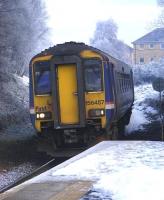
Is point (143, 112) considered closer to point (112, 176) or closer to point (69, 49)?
point (69, 49)

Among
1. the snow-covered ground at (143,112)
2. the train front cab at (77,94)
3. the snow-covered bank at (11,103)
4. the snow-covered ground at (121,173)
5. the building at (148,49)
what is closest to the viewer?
the snow-covered ground at (121,173)

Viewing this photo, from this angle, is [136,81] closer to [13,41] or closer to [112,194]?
[13,41]

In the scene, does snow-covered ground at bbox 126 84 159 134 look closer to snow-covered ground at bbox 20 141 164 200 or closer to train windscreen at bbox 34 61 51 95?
train windscreen at bbox 34 61 51 95

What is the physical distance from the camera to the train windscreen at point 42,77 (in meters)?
16.1

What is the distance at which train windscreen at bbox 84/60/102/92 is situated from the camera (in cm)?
1580

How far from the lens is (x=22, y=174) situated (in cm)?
1456

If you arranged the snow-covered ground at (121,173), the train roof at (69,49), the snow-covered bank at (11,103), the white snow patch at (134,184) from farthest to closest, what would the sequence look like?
the snow-covered bank at (11,103), the train roof at (69,49), the snow-covered ground at (121,173), the white snow patch at (134,184)

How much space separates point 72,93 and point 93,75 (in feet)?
2.67

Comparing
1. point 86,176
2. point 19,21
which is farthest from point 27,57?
point 86,176

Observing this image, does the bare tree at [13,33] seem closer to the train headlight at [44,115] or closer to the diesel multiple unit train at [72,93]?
the diesel multiple unit train at [72,93]

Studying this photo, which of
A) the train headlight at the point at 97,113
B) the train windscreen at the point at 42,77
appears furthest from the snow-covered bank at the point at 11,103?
the train headlight at the point at 97,113

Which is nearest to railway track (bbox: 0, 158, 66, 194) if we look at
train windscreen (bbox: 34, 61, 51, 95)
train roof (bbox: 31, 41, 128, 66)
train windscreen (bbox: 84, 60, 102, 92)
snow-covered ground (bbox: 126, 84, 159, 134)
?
train windscreen (bbox: 34, 61, 51, 95)

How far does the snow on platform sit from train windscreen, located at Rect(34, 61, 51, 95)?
19.7 ft

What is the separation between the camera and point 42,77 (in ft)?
53.2
